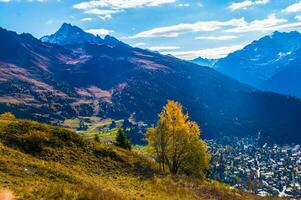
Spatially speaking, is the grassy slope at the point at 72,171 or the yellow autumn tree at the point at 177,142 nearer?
the grassy slope at the point at 72,171

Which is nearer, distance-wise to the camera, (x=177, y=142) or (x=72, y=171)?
(x=72, y=171)

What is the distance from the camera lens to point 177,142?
231 feet

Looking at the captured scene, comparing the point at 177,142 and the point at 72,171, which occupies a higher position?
the point at 72,171

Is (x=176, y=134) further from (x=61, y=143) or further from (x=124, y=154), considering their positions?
(x=61, y=143)

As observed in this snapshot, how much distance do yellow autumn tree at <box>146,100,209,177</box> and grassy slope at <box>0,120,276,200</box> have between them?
435 inches

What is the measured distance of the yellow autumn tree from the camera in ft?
227

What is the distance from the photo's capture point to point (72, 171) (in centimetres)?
4231

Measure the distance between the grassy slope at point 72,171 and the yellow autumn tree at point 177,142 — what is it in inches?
435

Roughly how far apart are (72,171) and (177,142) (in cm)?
3150

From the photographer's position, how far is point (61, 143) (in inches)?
1999

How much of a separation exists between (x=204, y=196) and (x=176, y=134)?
22459 millimetres

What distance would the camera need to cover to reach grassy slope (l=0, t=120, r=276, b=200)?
104ft

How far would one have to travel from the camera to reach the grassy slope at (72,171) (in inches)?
1242

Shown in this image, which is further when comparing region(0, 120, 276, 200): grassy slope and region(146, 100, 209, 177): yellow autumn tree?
region(146, 100, 209, 177): yellow autumn tree
